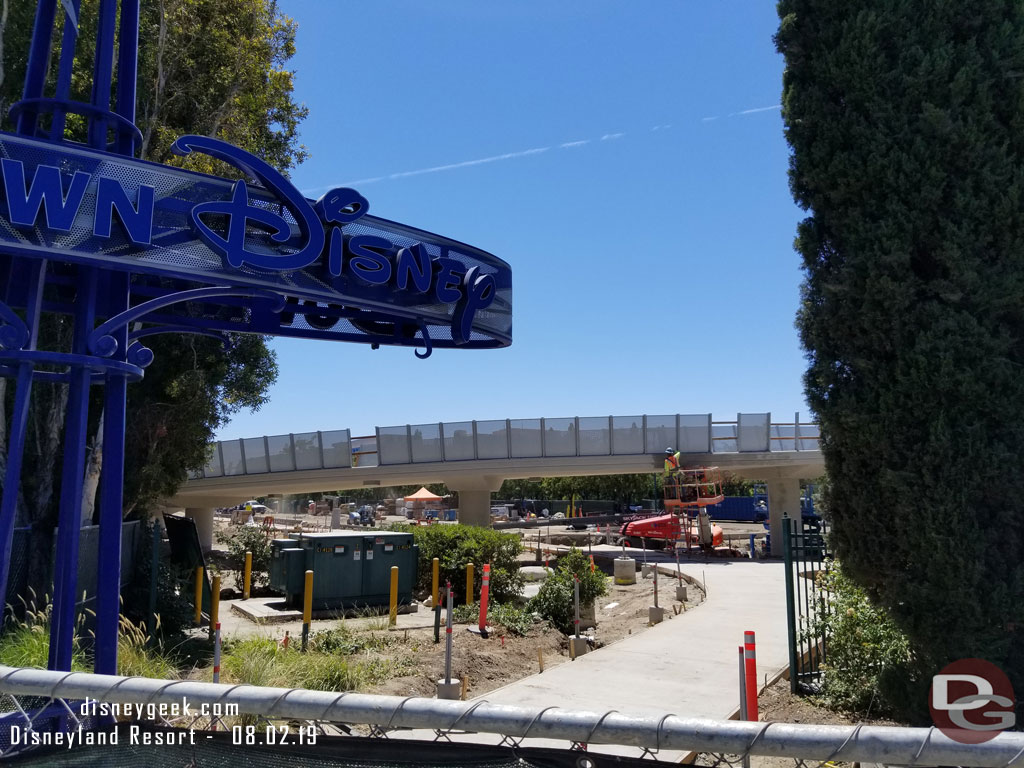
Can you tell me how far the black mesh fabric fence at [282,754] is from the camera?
2.69 m

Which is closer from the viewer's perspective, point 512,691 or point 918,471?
point 918,471

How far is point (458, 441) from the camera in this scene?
100.0 feet

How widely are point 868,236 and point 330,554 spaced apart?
42.6 ft

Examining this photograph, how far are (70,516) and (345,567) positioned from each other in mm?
11254

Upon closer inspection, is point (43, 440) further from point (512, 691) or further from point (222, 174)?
point (512, 691)

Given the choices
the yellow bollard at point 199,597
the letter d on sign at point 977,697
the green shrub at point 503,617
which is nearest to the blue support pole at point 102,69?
the letter d on sign at point 977,697

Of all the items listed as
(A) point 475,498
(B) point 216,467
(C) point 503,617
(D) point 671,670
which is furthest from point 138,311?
(A) point 475,498

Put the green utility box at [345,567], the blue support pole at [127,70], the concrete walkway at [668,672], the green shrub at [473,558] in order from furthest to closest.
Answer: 1. the green shrub at [473,558]
2. the green utility box at [345,567]
3. the concrete walkway at [668,672]
4. the blue support pole at [127,70]

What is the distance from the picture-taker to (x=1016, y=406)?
7.04m

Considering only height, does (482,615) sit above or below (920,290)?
below

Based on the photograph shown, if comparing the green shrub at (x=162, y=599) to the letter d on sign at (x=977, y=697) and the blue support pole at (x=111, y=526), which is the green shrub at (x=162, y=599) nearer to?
the blue support pole at (x=111, y=526)

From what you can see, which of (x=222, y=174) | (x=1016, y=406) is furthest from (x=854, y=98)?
(x=222, y=174)

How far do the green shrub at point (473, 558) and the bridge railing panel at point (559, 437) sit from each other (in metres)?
11.8

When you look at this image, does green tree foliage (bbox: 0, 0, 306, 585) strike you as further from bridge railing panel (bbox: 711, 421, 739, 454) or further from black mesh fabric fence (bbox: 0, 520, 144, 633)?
bridge railing panel (bbox: 711, 421, 739, 454)
